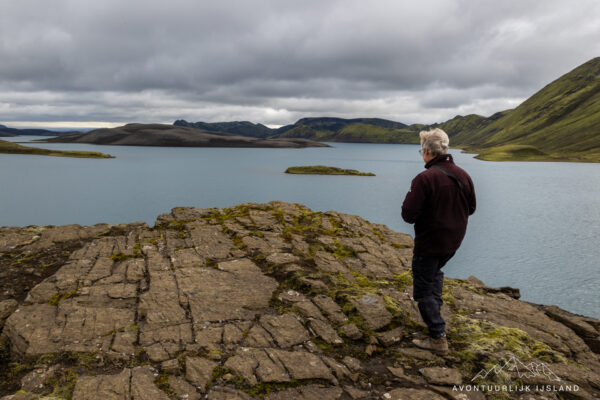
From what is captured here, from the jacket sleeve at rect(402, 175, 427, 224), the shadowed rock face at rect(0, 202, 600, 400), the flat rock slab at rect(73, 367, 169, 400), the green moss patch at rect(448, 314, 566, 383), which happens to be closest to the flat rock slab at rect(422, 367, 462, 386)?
the shadowed rock face at rect(0, 202, 600, 400)

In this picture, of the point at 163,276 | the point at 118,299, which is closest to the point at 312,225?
the point at 163,276

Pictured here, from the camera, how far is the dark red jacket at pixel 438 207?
26.6ft

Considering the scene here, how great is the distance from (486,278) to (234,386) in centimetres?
3104

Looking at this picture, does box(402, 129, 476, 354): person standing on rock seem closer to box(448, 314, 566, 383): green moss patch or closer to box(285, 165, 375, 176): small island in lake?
box(448, 314, 566, 383): green moss patch

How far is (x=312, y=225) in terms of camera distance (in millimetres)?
20938

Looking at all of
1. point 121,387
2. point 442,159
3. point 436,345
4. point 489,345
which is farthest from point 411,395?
point 121,387

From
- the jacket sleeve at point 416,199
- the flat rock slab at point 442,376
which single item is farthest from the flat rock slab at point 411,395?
the jacket sleeve at point 416,199

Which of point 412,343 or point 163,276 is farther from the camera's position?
point 163,276

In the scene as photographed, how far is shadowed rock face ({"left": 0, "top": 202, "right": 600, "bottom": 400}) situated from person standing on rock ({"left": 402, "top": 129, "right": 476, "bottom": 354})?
1462 millimetres

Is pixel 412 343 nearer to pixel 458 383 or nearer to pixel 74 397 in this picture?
pixel 458 383

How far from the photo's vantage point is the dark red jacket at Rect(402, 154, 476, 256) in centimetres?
809

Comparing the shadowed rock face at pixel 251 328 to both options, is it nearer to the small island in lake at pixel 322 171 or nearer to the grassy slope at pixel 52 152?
the small island in lake at pixel 322 171

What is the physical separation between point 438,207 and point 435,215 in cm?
21

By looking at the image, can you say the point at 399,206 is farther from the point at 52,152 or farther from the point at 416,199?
the point at 52,152
